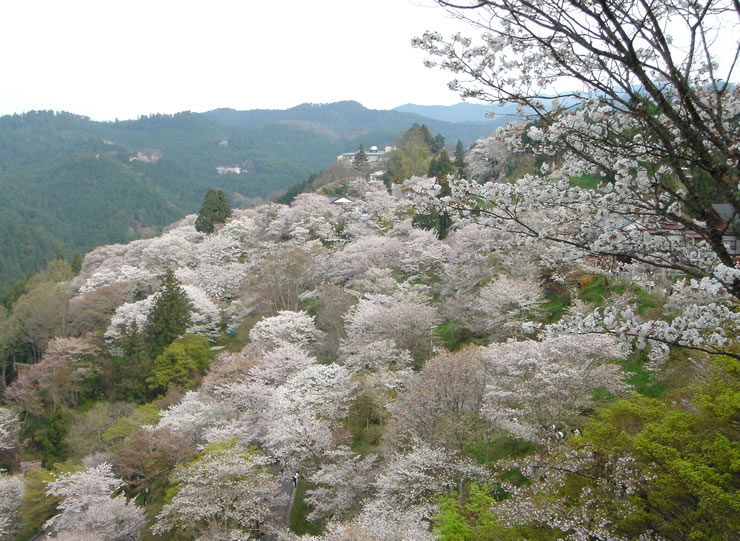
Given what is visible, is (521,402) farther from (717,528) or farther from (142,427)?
(142,427)

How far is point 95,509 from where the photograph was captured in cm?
1556

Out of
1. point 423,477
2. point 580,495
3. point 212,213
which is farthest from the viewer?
point 212,213

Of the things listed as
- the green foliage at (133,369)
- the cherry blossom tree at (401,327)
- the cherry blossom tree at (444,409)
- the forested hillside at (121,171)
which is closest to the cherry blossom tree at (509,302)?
the cherry blossom tree at (401,327)

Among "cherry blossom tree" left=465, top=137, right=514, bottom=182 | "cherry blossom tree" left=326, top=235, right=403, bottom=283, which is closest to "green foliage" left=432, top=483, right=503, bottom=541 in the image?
"cherry blossom tree" left=326, top=235, right=403, bottom=283

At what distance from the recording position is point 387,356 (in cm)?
1781

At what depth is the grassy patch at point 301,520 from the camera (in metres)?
14.2

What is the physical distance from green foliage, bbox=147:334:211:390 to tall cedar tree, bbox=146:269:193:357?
169cm

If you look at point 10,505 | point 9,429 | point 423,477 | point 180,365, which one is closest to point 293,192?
point 180,365

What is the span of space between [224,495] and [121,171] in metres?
129

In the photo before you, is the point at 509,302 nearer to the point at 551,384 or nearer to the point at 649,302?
the point at 649,302

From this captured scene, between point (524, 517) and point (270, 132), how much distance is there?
206579 millimetres

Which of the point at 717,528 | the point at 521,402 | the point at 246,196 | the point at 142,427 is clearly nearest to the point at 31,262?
the point at 246,196

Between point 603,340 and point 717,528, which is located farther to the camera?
point 603,340

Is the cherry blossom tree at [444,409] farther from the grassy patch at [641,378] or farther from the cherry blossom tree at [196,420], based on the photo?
the cherry blossom tree at [196,420]
